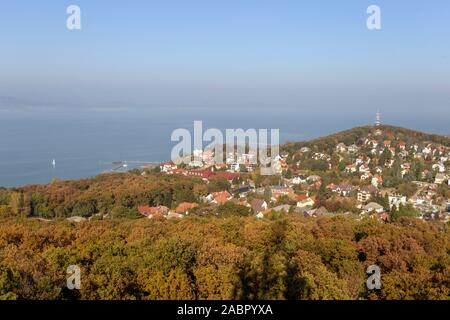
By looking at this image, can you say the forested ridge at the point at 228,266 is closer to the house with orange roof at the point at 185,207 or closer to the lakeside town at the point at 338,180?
the lakeside town at the point at 338,180

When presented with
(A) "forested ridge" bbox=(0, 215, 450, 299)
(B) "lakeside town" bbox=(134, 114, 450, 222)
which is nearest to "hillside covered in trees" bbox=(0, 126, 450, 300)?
(A) "forested ridge" bbox=(0, 215, 450, 299)

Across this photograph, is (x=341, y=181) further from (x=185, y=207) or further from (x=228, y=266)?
(x=228, y=266)

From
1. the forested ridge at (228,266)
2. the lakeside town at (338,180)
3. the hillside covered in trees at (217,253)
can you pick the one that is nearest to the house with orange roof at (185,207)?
the lakeside town at (338,180)

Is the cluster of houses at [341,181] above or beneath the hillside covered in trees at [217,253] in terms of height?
beneath

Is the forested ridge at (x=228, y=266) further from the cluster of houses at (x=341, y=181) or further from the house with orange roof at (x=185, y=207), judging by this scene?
the house with orange roof at (x=185, y=207)

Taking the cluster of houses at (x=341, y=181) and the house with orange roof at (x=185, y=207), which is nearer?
the house with orange roof at (x=185, y=207)

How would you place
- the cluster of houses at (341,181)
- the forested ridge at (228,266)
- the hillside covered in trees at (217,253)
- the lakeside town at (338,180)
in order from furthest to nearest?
the cluster of houses at (341,181) → the lakeside town at (338,180) → the hillside covered in trees at (217,253) → the forested ridge at (228,266)

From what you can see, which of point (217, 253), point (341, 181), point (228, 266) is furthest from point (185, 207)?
point (228, 266)

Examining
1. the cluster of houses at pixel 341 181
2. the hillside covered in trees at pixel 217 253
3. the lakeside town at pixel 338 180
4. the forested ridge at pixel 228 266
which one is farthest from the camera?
the cluster of houses at pixel 341 181
